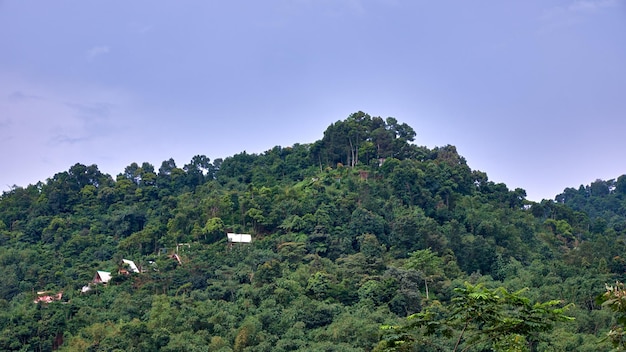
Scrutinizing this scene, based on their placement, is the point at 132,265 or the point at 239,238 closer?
the point at 132,265

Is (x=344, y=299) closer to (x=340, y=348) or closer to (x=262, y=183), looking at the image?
(x=340, y=348)

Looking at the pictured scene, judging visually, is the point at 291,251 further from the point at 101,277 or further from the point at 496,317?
the point at 496,317

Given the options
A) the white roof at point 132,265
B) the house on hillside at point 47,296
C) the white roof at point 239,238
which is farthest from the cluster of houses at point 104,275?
the white roof at point 239,238

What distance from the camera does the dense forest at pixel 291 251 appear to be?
69.1 feet

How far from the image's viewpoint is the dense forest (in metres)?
21.1

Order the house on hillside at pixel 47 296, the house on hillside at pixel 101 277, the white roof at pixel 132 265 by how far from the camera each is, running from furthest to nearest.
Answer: the white roof at pixel 132 265 → the house on hillside at pixel 101 277 → the house on hillside at pixel 47 296

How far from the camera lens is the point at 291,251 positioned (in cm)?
2730

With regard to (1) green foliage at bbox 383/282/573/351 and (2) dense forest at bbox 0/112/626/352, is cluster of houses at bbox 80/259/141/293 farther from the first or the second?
(1) green foliage at bbox 383/282/573/351

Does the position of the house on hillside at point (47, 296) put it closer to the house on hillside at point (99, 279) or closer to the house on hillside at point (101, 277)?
the house on hillside at point (99, 279)

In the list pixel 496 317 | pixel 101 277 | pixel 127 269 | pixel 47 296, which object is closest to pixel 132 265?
pixel 127 269

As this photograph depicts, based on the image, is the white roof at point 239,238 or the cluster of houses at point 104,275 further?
the white roof at point 239,238

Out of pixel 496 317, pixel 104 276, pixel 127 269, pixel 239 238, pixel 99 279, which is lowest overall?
pixel 496 317

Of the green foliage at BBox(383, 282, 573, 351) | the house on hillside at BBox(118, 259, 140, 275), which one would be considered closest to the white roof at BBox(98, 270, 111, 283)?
the house on hillside at BBox(118, 259, 140, 275)

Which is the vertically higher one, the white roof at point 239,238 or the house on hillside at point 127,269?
the white roof at point 239,238
